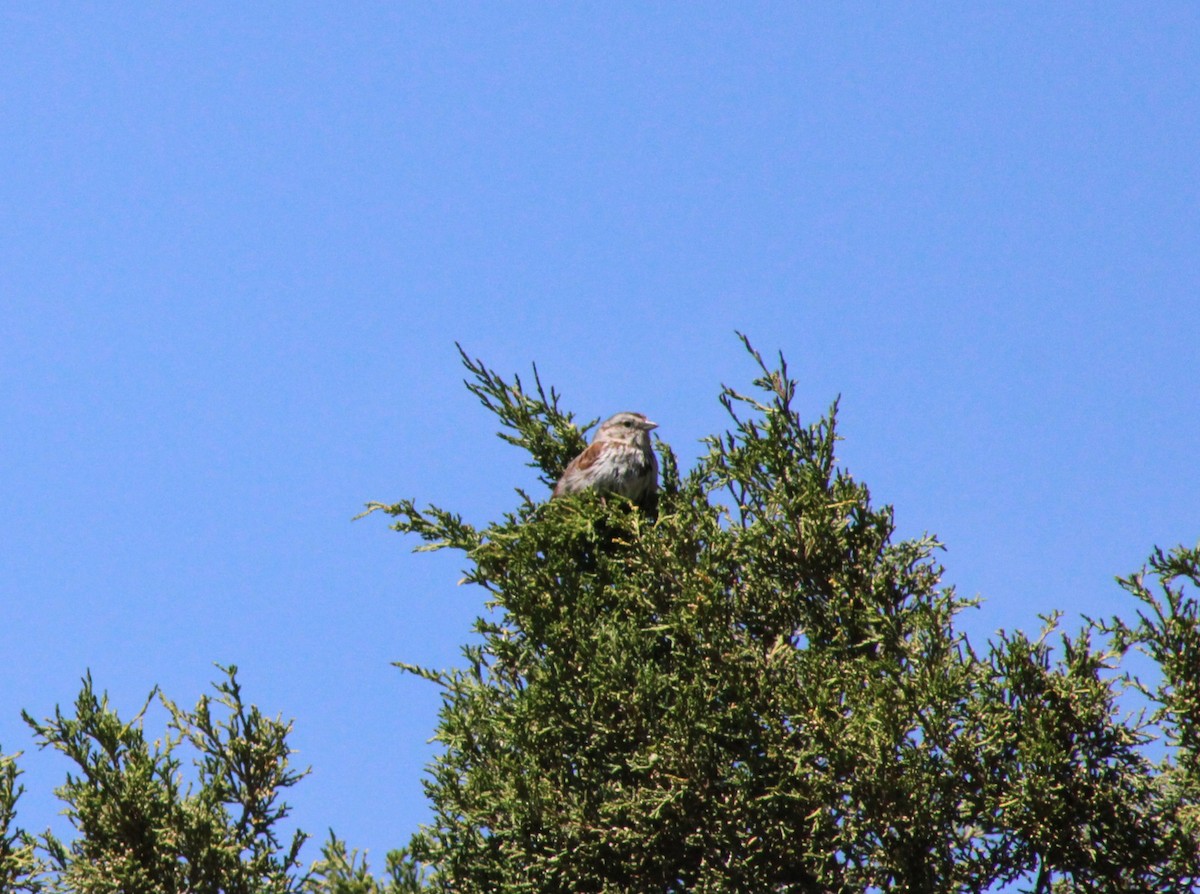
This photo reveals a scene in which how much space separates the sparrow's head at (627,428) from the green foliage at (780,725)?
0.91 meters

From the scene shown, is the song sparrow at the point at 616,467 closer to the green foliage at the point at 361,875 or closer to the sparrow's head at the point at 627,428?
the sparrow's head at the point at 627,428

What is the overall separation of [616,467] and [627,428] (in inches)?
22.9

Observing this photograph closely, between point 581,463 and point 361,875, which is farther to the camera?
point 581,463

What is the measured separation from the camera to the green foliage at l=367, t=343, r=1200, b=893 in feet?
23.4

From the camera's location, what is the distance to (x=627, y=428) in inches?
390

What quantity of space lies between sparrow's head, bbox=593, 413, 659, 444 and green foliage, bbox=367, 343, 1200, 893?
0.91m

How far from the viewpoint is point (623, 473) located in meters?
9.44

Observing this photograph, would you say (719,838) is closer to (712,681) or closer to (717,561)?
(712,681)

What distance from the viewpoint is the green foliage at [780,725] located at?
712 cm

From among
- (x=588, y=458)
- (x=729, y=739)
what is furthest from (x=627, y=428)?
(x=729, y=739)

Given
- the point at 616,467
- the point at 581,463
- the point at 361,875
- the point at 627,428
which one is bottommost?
the point at 361,875

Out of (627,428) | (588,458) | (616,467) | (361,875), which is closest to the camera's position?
(361,875)

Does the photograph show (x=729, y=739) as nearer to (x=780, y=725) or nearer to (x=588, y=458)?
(x=780, y=725)

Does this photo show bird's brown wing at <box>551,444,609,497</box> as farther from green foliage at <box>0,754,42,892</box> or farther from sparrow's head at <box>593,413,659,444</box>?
green foliage at <box>0,754,42,892</box>
